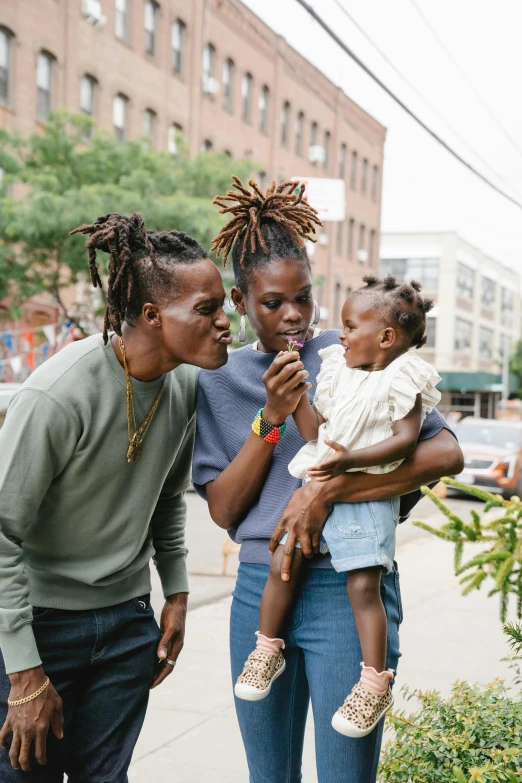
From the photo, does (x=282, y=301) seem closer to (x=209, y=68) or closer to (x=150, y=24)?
(x=150, y=24)

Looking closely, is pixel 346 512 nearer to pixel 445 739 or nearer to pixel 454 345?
pixel 445 739

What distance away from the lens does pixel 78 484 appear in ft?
8.11

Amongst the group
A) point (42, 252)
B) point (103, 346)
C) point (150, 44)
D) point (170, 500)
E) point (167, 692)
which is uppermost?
point (150, 44)

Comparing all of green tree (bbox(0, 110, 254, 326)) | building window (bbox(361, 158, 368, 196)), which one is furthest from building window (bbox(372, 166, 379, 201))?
green tree (bbox(0, 110, 254, 326))

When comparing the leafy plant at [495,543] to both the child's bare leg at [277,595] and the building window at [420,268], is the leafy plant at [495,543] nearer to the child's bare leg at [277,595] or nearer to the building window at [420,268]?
the child's bare leg at [277,595]

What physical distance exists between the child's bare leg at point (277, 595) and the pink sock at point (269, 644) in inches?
0.4

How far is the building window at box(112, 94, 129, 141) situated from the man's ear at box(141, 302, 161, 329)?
2544 centimetres

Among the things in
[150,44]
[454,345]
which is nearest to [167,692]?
[150,44]

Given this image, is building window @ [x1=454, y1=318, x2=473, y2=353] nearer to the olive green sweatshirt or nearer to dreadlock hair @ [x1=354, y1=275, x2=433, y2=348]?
dreadlock hair @ [x1=354, y1=275, x2=433, y2=348]

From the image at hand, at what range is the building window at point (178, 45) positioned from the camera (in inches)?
1154

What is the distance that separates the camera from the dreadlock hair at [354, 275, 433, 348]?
253cm

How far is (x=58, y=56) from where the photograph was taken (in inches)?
934

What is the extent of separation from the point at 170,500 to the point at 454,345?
60746 mm

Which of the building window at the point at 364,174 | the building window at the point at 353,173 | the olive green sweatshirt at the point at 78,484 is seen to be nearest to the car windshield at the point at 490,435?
the olive green sweatshirt at the point at 78,484
